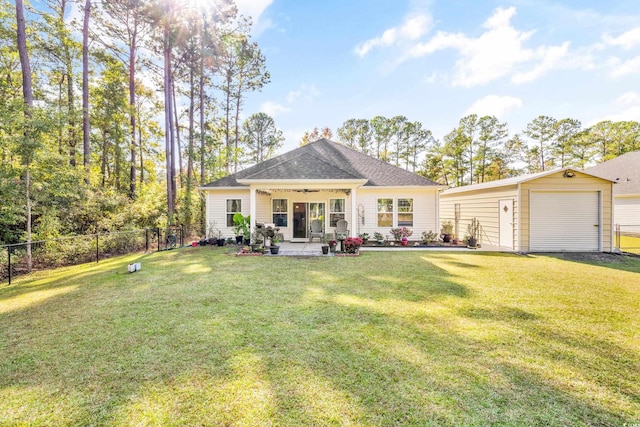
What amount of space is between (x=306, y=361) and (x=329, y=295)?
2271 millimetres

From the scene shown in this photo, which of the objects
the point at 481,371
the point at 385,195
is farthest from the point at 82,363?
the point at 385,195

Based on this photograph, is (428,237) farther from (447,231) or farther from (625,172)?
(625,172)

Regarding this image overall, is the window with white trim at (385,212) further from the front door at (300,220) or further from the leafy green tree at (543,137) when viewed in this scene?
the leafy green tree at (543,137)

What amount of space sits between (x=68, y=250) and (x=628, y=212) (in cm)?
2623

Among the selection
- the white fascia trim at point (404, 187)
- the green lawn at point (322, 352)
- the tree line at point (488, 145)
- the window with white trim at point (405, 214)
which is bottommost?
the green lawn at point (322, 352)

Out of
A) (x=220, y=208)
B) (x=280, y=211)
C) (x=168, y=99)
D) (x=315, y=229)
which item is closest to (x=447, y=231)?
(x=315, y=229)

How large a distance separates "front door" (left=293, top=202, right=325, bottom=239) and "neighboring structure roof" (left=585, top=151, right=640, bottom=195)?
47.4ft

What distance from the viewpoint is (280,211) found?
13.3 meters

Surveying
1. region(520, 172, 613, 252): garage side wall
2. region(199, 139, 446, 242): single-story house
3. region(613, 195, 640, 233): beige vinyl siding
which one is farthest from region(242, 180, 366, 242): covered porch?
region(613, 195, 640, 233): beige vinyl siding

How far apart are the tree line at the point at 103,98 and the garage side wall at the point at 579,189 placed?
14.8m

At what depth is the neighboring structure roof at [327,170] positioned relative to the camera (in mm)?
9984

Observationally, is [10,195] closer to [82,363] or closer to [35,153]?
[35,153]

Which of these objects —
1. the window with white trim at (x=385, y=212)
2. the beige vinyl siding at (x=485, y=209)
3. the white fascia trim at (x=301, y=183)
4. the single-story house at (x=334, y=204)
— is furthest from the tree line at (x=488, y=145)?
the white fascia trim at (x=301, y=183)

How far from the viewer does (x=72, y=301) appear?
4.83 metres
